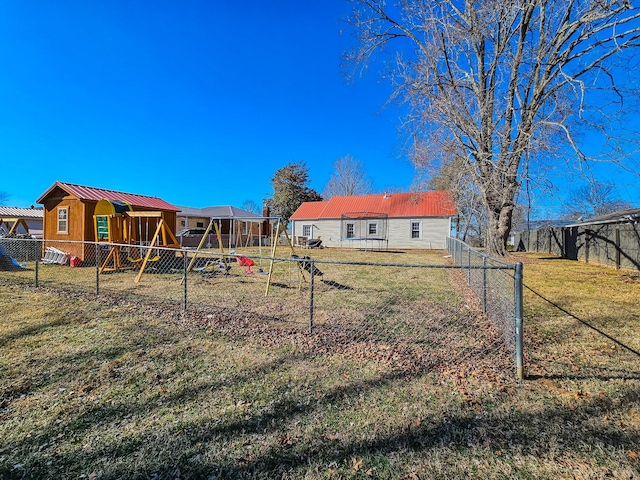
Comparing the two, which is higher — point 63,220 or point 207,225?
point 207,225

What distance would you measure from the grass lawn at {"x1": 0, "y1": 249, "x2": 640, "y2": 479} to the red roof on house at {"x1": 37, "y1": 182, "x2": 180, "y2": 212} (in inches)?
405

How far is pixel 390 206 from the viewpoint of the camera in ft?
89.2

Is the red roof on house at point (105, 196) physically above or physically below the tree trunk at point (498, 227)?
above

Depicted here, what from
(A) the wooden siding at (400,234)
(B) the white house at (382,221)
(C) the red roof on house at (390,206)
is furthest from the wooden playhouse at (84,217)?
(C) the red roof on house at (390,206)

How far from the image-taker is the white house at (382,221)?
25016 mm

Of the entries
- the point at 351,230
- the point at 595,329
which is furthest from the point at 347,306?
the point at 351,230

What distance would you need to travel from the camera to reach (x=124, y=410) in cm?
262

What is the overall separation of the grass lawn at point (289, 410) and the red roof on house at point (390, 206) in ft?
68.4

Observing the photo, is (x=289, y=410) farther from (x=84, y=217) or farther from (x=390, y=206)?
(x=390, y=206)

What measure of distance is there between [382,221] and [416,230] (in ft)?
9.16

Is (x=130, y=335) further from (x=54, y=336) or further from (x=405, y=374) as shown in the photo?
(x=405, y=374)

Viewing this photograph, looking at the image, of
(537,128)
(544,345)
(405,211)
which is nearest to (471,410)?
(544,345)

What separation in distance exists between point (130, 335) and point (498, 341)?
4947mm

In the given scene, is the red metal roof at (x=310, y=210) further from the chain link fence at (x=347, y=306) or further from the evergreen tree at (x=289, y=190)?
the chain link fence at (x=347, y=306)
